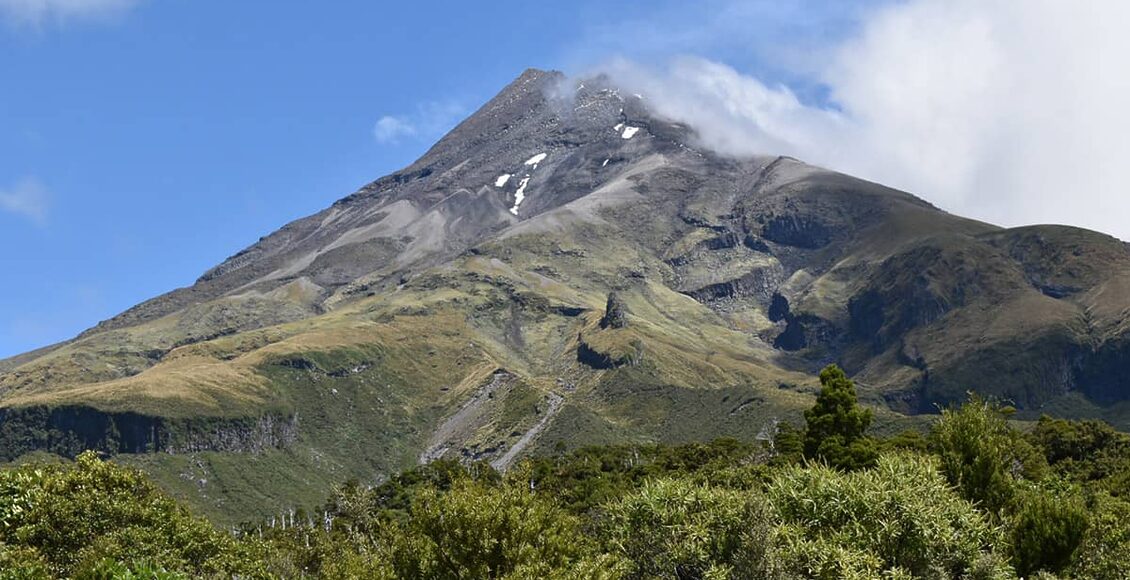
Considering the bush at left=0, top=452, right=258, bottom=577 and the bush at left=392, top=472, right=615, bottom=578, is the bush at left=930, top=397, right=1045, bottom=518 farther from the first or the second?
the bush at left=0, top=452, right=258, bottom=577

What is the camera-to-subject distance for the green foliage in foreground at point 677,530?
39.1 meters

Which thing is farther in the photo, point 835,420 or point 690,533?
point 835,420

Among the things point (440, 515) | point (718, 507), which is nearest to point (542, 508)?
point (440, 515)

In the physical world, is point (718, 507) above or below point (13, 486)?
below

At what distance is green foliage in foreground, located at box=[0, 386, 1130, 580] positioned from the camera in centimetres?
3912

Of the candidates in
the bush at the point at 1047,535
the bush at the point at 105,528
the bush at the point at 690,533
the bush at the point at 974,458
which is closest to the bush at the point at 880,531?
the bush at the point at 690,533

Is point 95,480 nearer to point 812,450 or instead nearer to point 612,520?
point 612,520

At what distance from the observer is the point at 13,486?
115ft

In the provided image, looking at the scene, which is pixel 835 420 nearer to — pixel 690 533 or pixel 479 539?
pixel 690 533

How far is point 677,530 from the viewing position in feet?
155

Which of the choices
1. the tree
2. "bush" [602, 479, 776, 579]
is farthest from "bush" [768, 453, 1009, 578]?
the tree

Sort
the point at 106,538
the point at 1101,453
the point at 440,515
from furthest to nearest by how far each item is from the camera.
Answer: the point at 1101,453 → the point at 106,538 → the point at 440,515

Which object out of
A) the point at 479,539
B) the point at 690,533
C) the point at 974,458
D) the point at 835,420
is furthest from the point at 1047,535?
the point at 835,420

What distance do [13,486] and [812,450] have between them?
8214cm
